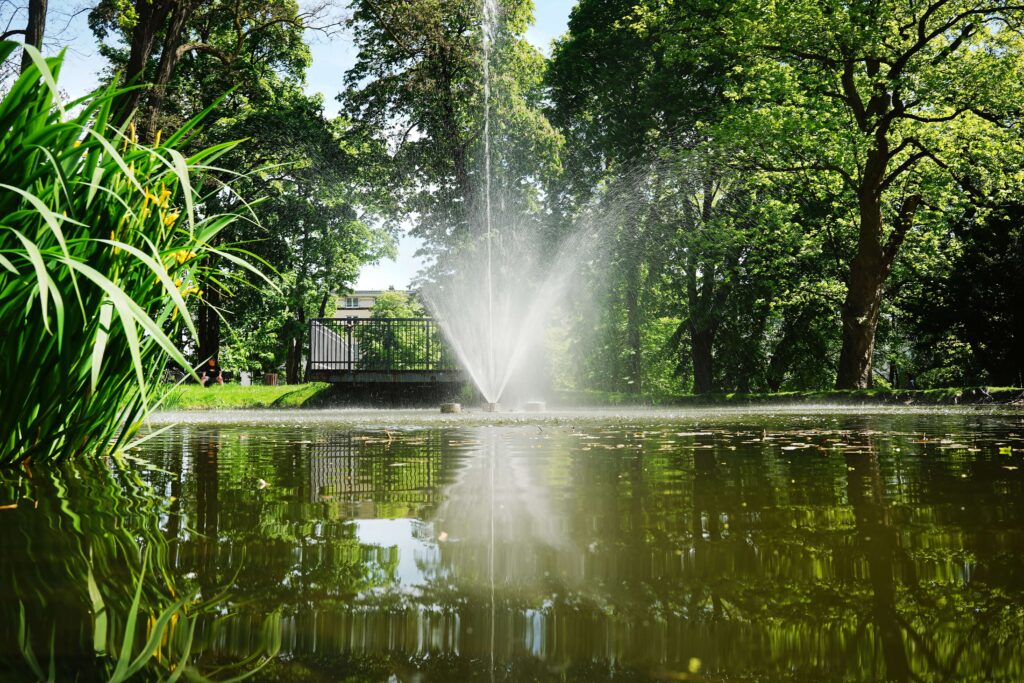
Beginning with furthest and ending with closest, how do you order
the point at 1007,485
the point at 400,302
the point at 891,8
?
the point at 400,302 < the point at 891,8 < the point at 1007,485

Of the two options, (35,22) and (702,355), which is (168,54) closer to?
(35,22)

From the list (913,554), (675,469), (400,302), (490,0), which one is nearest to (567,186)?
(490,0)

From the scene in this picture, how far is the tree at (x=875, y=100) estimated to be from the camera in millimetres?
15188

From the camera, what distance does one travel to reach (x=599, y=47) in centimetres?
2366

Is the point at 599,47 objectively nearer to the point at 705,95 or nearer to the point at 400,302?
the point at 705,95

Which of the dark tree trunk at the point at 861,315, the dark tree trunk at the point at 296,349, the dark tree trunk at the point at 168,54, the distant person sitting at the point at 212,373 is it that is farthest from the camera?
the dark tree trunk at the point at 296,349

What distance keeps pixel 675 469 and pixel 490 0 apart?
19.9 m

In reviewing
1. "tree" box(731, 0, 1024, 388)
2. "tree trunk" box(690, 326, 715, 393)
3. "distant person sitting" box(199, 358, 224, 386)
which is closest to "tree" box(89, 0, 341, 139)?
"distant person sitting" box(199, 358, 224, 386)

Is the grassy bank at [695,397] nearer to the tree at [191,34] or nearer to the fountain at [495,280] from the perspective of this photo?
the fountain at [495,280]

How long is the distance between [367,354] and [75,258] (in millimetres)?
17313

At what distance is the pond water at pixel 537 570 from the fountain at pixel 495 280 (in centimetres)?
1466

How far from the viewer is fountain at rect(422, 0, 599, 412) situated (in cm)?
1923

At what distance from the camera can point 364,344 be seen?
1973cm

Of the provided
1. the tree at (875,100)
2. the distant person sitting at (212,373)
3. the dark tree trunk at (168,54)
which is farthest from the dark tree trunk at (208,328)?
the tree at (875,100)
